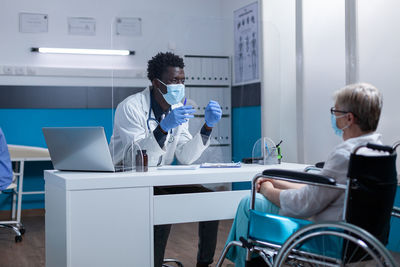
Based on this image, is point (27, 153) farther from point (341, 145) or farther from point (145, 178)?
point (341, 145)

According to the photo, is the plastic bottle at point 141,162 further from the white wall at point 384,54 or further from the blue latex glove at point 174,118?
the white wall at point 384,54

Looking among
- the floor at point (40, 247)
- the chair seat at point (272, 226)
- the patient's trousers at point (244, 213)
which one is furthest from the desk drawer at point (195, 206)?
the floor at point (40, 247)

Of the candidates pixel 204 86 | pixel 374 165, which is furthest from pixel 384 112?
pixel 374 165

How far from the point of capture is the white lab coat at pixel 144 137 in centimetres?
257

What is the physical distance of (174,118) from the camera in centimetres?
249

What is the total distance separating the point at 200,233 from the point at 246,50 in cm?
127

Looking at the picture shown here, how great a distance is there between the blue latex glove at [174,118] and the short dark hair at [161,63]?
297 mm

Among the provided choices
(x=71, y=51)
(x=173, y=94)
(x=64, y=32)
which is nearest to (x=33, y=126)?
(x=71, y=51)

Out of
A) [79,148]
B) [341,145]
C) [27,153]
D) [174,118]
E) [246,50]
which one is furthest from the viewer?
[27,153]

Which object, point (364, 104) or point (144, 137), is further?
point (144, 137)

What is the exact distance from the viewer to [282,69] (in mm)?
4051

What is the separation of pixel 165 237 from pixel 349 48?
5.50ft

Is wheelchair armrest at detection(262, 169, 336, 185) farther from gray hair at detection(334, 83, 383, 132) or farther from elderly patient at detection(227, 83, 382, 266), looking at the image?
gray hair at detection(334, 83, 383, 132)

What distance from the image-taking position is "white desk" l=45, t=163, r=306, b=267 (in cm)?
202
